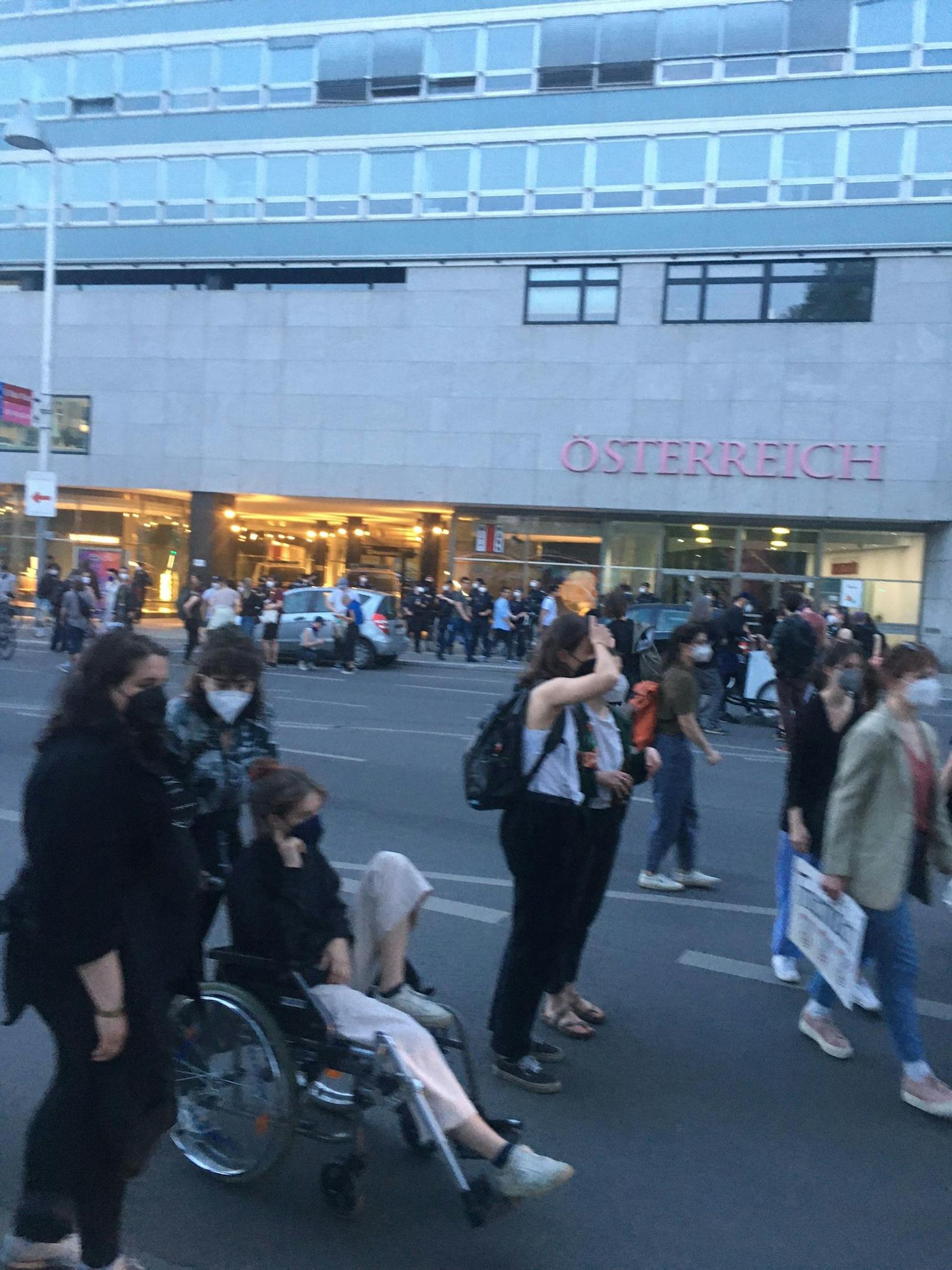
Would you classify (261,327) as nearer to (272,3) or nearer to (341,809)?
(272,3)

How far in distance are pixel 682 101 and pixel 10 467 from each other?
836 inches

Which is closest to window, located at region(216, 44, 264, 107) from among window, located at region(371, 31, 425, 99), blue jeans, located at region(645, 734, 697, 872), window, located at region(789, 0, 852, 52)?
window, located at region(371, 31, 425, 99)

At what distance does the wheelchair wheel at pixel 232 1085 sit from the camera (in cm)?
321

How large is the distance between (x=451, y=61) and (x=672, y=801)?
86.2 ft

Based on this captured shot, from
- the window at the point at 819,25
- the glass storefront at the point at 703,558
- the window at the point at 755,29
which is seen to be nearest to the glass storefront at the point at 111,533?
the glass storefront at the point at 703,558

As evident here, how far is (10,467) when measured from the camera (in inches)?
1280

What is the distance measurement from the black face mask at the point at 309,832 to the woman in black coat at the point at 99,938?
2.92 ft

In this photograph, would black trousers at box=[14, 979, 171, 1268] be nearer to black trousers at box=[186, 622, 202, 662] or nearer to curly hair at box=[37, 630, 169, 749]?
curly hair at box=[37, 630, 169, 749]

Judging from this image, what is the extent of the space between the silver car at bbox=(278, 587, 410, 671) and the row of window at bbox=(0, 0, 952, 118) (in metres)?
14.9

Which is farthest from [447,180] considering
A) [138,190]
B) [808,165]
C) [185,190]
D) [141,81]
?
[141,81]

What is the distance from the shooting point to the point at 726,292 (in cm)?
2617

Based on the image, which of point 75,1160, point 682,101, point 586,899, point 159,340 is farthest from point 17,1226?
point 159,340

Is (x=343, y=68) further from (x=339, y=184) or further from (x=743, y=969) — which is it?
(x=743, y=969)

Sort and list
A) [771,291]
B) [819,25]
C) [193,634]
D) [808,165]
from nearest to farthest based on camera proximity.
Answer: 1. [193,634]
2. [819,25]
3. [808,165]
4. [771,291]
